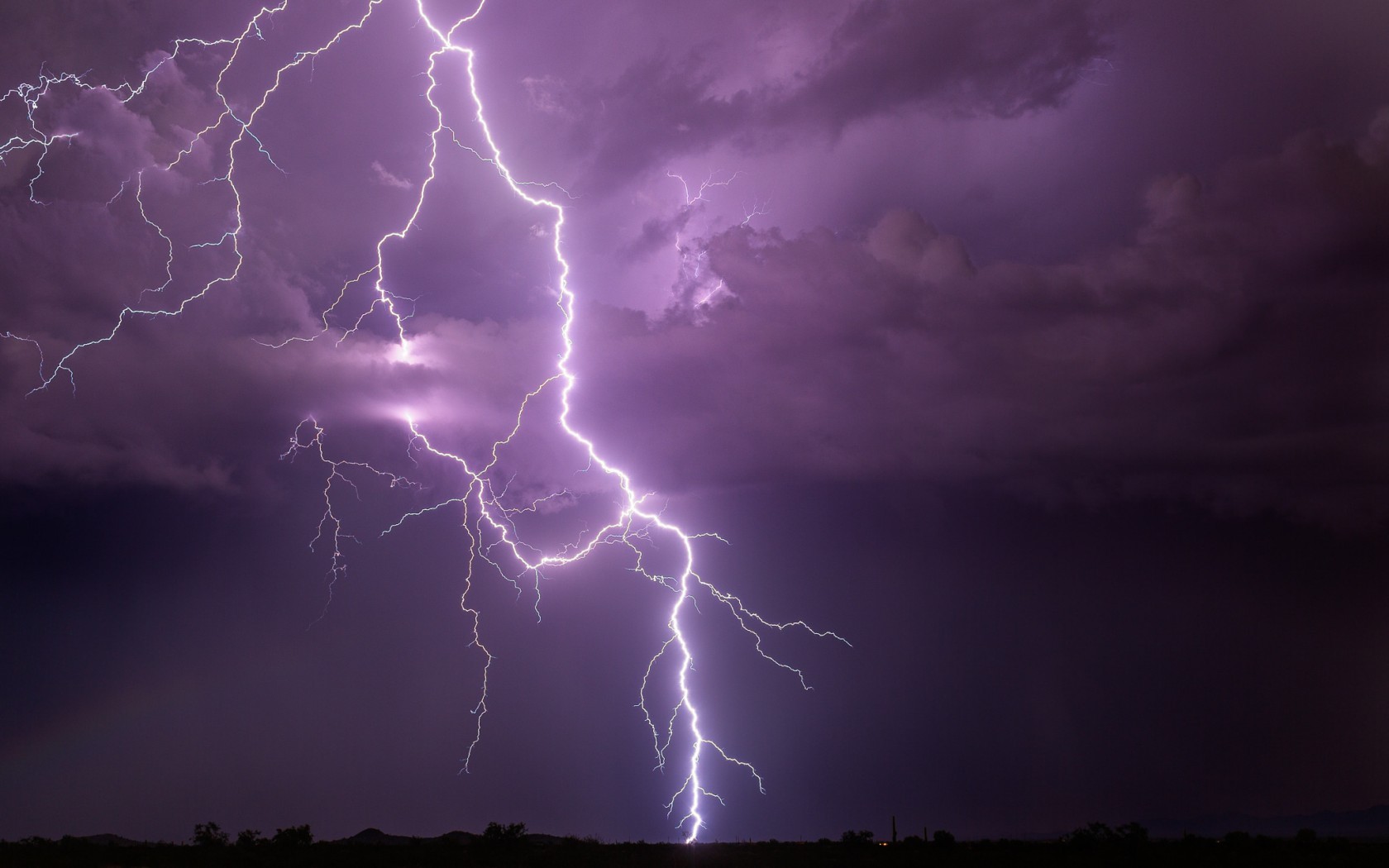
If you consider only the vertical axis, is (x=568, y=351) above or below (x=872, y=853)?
above

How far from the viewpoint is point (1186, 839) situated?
2181cm

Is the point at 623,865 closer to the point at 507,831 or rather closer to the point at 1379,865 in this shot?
the point at 507,831

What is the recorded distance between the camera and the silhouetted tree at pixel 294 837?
21.6 metres

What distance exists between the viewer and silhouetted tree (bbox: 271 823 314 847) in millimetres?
21641

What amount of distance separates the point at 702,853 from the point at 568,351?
1333cm

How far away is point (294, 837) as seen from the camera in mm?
22109

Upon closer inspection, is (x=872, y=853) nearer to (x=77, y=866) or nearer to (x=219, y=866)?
(x=219, y=866)

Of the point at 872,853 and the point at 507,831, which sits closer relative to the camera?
the point at 872,853

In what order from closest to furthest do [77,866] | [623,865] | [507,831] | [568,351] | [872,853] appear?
[77,866] < [623,865] < [872,853] < [507,831] < [568,351]

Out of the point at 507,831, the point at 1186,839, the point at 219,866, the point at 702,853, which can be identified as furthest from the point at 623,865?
the point at 1186,839

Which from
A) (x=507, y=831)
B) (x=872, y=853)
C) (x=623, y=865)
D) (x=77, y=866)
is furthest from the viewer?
(x=507, y=831)

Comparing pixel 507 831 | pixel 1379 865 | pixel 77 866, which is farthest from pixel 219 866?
pixel 1379 865

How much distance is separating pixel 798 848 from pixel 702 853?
2.25m

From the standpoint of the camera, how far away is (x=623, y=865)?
1988cm
